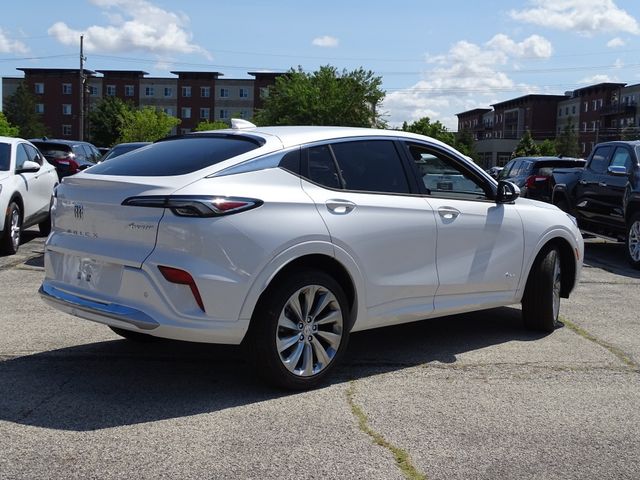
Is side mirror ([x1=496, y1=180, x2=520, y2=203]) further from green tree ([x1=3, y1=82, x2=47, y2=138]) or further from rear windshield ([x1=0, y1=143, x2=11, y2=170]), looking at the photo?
green tree ([x1=3, y1=82, x2=47, y2=138])

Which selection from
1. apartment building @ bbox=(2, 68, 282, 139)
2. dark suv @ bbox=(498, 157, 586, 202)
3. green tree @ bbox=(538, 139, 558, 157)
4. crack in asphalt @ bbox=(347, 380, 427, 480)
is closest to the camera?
crack in asphalt @ bbox=(347, 380, 427, 480)

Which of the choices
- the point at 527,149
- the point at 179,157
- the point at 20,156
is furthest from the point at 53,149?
the point at 527,149

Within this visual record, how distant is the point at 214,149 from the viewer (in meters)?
5.00

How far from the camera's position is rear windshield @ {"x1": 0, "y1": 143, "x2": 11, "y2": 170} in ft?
35.7

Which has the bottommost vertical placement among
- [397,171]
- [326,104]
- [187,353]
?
[187,353]

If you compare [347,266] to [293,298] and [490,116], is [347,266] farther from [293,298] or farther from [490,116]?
[490,116]

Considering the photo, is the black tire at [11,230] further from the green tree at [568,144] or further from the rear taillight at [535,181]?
the green tree at [568,144]

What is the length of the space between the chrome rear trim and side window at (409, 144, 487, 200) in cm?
239

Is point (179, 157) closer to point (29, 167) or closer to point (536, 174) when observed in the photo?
point (29, 167)

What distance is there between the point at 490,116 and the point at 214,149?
464 ft

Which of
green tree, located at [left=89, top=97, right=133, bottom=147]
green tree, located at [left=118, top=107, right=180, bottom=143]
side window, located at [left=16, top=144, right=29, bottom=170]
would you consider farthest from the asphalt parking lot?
green tree, located at [left=89, top=97, right=133, bottom=147]

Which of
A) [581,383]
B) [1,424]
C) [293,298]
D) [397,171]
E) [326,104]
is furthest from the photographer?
[326,104]

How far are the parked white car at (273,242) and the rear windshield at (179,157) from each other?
0.02 metres

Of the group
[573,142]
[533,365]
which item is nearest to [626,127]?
[573,142]
